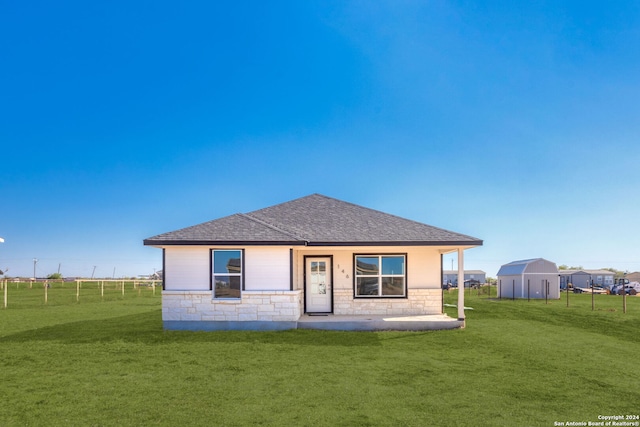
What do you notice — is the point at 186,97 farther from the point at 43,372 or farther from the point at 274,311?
the point at 43,372

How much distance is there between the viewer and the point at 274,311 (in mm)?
13367

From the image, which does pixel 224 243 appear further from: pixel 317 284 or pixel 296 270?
pixel 317 284

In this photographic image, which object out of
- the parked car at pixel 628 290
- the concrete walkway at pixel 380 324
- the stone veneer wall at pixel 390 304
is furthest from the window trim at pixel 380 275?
the parked car at pixel 628 290

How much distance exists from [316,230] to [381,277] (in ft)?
9.92

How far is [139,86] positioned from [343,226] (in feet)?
42.4

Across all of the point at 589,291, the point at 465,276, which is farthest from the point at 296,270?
the point at 465,276

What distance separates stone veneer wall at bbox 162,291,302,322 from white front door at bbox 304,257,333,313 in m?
2.40

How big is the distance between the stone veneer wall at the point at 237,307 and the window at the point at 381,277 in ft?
10.6

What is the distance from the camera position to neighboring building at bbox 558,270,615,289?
46.9 meters

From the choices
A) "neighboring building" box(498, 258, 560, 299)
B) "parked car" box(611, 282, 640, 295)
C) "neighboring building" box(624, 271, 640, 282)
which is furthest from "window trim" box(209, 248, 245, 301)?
"neighboring building" box(624, 271, 640, 282)

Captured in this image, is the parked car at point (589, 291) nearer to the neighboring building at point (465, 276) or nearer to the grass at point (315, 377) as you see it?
the neighboring building at point (465, 276)

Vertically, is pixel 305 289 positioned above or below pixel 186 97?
below

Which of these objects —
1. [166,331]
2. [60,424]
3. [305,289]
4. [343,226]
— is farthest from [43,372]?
[343,226]

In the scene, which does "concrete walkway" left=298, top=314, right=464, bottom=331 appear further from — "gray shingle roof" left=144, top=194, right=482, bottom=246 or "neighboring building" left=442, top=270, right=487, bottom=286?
"neighboring building" left=442, top=270, right=487, bottom=286
